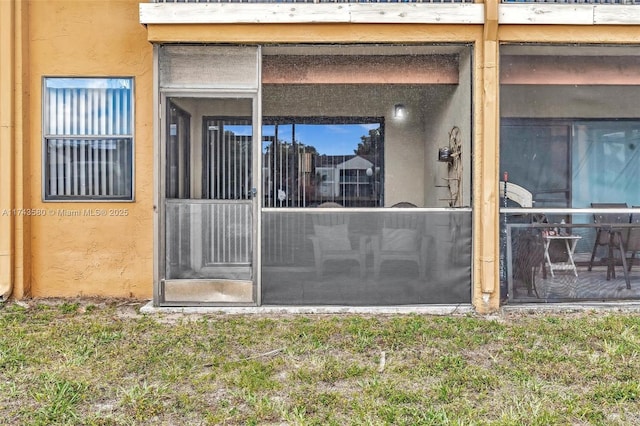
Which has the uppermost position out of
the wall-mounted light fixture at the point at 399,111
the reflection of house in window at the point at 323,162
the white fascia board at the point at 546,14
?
the white fascia board at the point at 546,14

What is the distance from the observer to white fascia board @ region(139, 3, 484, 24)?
14.5 feet

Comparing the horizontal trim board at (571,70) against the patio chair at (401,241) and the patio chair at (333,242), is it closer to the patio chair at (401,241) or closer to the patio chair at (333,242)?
the patio chair at (401,241)

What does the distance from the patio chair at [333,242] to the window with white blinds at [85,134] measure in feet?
6.77

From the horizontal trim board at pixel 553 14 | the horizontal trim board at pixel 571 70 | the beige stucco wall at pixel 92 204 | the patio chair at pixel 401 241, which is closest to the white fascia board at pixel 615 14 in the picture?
the horizontal trim board at pixel 553 14

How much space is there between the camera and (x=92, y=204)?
500cm

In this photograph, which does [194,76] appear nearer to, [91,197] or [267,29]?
[267,29]

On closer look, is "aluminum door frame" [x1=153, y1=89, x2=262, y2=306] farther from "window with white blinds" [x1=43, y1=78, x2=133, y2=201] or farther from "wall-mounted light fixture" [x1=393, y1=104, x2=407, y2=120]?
"wall-mounted light fixture" [x1=393, y1=104, x2=407, y2=120]

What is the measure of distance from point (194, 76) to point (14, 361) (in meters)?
2.80

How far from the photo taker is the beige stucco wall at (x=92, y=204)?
4.95 m

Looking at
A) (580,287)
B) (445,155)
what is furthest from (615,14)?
(580,287)

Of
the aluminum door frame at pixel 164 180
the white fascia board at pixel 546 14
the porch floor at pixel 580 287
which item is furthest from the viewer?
the porch floor at pixel 580 287

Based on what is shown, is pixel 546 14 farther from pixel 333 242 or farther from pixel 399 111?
pixel 333 242

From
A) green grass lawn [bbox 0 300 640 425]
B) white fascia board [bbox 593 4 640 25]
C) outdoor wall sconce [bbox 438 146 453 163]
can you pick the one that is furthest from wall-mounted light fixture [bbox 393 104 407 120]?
green grass lawn [bbox 0 300 640 425]

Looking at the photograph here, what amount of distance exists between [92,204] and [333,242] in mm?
2528
